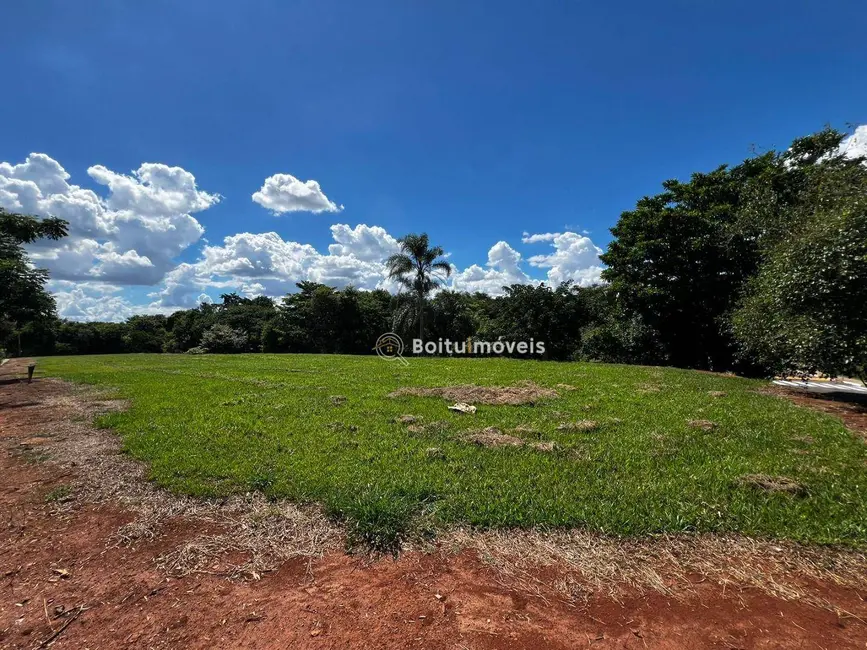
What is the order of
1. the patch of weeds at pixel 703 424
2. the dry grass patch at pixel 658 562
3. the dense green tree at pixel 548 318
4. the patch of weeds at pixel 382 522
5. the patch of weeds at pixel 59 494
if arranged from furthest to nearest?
the dense green tree at pixel 548 318 → the patch of weeds at pixel 703 424 → the patch of weeds at pixel 59 494 → the patch of weeds at pixel 382 522 → the dry grass patch at pixel 658 562

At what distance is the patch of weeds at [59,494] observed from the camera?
3.75 m

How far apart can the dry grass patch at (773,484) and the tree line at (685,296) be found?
14.2ft

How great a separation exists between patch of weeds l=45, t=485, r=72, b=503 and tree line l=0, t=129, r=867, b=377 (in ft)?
35.5

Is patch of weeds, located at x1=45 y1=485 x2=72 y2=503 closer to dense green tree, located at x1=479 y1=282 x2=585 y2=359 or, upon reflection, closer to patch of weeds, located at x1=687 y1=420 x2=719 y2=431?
patch of weeds, located at x1=687 y1=420 x2=719 y2=431

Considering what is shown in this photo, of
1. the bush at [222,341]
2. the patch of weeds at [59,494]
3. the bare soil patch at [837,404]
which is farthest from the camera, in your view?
the bush at [222,341]

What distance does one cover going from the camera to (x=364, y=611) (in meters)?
2.30

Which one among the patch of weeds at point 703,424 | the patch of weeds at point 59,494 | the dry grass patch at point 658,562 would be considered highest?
the patch of weeds at point 703,424

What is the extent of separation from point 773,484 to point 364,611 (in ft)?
13.7

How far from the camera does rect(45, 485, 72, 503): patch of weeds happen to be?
12.3 ft

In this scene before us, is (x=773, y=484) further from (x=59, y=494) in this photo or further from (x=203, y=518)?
(x=59, y=494)

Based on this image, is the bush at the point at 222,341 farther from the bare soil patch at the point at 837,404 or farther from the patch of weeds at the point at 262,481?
the bare soil patch at the point at 837,404

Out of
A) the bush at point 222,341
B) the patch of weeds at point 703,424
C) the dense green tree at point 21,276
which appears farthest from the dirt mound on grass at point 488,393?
the bush at point 222,341

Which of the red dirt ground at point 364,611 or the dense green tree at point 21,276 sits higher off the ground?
the dense green tree at point 21,276

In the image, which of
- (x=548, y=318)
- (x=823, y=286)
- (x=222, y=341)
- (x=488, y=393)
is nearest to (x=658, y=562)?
(x=488, y=393)
